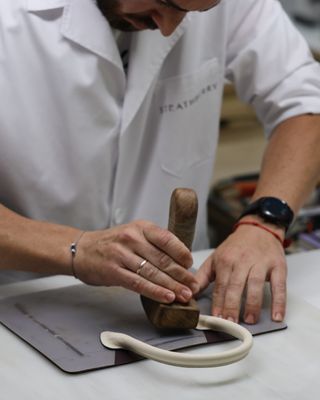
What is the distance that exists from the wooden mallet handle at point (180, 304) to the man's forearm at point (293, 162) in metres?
0.36

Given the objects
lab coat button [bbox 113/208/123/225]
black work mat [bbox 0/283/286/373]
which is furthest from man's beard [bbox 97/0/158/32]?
black work mat [bbox 0/283/286/373]

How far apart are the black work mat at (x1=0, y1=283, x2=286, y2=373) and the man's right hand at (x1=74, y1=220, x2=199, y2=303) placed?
0.17 feet

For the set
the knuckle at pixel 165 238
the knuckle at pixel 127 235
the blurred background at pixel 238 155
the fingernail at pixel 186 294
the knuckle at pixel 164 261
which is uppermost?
the knuckle at pixel 165 238

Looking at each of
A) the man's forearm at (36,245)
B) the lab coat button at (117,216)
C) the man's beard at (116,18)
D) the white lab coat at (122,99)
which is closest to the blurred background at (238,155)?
the white lab coat at (122,99)

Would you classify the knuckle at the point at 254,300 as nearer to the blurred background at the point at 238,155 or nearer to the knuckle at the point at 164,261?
the knuckle at the point at 164,261

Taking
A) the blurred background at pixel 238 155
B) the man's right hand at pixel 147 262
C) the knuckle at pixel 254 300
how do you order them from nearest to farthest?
the man's right hand at pixel 147 262
the knuckle at pixel 254 300
the blurred background at pixel 238 155

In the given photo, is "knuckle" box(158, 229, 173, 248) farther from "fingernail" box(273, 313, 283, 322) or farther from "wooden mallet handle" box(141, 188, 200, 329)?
"fingernail" box(273, 313, 283, 322)

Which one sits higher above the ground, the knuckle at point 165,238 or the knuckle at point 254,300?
the knuckle at point 165,238

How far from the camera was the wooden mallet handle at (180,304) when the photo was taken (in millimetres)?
981

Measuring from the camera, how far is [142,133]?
1.40 m

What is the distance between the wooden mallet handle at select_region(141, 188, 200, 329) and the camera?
0.98 metres

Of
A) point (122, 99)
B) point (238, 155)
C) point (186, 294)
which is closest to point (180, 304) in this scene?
point (186, 294)

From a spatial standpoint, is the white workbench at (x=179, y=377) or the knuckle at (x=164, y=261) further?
the knuckle at (x=164, y=261)

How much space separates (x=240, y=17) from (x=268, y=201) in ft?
1.33
